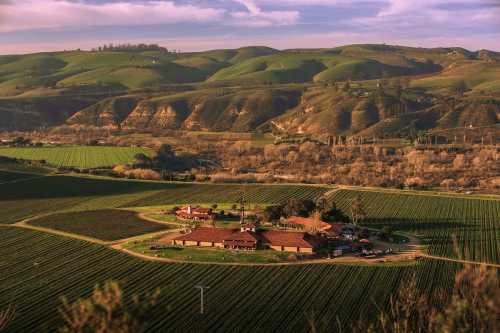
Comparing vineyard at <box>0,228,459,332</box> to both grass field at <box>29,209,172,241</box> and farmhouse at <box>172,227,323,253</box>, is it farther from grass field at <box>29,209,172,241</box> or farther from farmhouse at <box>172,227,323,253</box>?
grass field at <box>29,209,172,241</box>

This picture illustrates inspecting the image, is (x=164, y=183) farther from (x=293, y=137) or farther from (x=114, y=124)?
(x=114, y=124)

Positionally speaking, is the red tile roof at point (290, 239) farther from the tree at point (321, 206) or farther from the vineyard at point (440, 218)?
the vineyard at point (440, 218)

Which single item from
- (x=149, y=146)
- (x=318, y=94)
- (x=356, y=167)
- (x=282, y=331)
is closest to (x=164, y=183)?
(x=356, y=167)

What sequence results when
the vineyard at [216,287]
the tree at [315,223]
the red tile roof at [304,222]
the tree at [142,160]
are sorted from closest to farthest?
the vineyard at [216,287], the tree at [315,223], the red tile roof at [304,222], the tree at [142,160]

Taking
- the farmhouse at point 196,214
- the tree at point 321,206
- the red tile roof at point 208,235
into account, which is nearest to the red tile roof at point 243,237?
the red tile roof at point 208,235

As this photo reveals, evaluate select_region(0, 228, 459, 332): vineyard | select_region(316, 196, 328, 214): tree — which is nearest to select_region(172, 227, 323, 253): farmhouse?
select_region(0, 228, 459, 332): vineyard
